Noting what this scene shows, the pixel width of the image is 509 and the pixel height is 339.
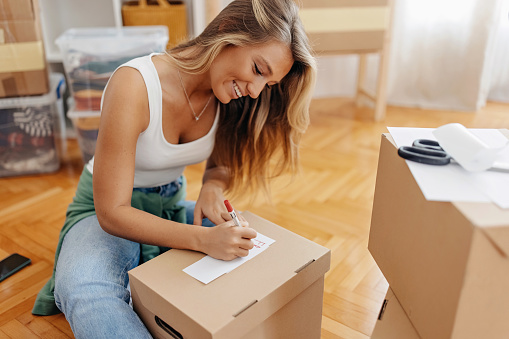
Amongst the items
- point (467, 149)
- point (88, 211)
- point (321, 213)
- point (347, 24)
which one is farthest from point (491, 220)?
point (347, 24)

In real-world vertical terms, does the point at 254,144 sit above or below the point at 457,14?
below

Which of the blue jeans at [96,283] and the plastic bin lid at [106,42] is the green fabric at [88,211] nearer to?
the blue jeans at [96,283]

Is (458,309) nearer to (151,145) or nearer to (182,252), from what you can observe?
(182,252)

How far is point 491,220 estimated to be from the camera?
1.65 ft

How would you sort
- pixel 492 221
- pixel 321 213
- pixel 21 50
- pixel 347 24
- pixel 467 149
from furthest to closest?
pixel 347 24, pixel 21 50, pixel 321 213, pixel 467 149, pixel 492 221

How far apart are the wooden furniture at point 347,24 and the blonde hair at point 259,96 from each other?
3.43 ft

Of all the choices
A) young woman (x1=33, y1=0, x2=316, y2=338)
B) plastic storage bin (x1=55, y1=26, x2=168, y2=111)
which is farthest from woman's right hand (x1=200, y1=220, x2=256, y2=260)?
plastic storage bin (x1=55, y1=26, x2=168, y2=111)

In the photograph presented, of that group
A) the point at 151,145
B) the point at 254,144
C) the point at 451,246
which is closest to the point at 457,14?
the point at 254,144

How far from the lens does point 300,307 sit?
0.80 m

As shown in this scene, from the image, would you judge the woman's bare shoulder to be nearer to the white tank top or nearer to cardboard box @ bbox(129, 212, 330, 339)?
the white tank top

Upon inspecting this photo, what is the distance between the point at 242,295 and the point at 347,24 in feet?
5.61

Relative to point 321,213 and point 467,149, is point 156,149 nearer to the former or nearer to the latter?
point 467,149

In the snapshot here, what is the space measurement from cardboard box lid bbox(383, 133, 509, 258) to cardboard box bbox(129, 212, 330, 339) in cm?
30

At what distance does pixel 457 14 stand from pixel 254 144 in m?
1.78
